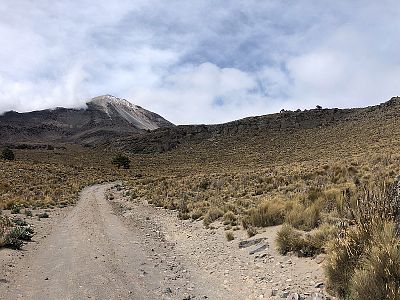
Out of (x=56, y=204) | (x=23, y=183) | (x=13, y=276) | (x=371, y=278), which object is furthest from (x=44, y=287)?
(x=23, y=183)

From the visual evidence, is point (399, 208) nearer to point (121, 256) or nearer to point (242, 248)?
point (242, 248)

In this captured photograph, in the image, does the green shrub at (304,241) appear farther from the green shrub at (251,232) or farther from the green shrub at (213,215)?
the green shrub at (213,215)

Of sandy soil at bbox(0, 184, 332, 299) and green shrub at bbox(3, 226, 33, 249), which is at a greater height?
green shrub at bbox(3, 226, 33, 249)

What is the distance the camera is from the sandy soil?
8.16m

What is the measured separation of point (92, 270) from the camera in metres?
9.88

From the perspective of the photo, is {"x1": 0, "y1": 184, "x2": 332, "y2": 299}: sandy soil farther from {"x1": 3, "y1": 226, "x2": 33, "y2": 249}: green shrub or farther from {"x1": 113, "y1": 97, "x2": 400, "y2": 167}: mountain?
{"x1": 113, "y1": 97, "x2": 400, "y2": 167}: mountain

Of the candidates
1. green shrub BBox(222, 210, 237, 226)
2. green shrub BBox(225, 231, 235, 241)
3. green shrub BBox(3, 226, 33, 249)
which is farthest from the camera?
green shrub BBox(222, 210, 237, 226)

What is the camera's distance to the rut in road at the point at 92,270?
27.2 ft

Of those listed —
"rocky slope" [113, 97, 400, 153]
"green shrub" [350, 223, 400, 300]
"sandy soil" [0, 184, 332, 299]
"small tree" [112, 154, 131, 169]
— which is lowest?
"sandy soil" [0, 184, 332, 299]

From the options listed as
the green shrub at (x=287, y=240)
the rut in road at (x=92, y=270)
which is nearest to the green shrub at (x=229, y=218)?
the rut in road at (x=92, y=270)

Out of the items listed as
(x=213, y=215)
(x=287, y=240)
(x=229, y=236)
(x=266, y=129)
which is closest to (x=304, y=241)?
(x=287, y=240)

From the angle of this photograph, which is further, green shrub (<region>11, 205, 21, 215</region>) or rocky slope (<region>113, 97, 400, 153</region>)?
rocky slope (<region>113, 97, 400, 153</region>)

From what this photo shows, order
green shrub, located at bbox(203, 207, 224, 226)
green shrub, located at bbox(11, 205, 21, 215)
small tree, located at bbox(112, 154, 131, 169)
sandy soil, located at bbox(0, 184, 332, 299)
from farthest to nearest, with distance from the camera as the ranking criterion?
small tree, located at bbox(112, 154, 131, 169), green shrub, located at bbox(11, 205, 21, 215), green shrub, located at bbox(203, 207, 224, 226), sandy soil, located at bbox(0, 184, 332, 299)

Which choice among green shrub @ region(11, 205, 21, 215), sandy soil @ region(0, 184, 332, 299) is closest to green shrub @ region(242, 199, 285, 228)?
sandy soil @ region(0, 184, 332, 299)
